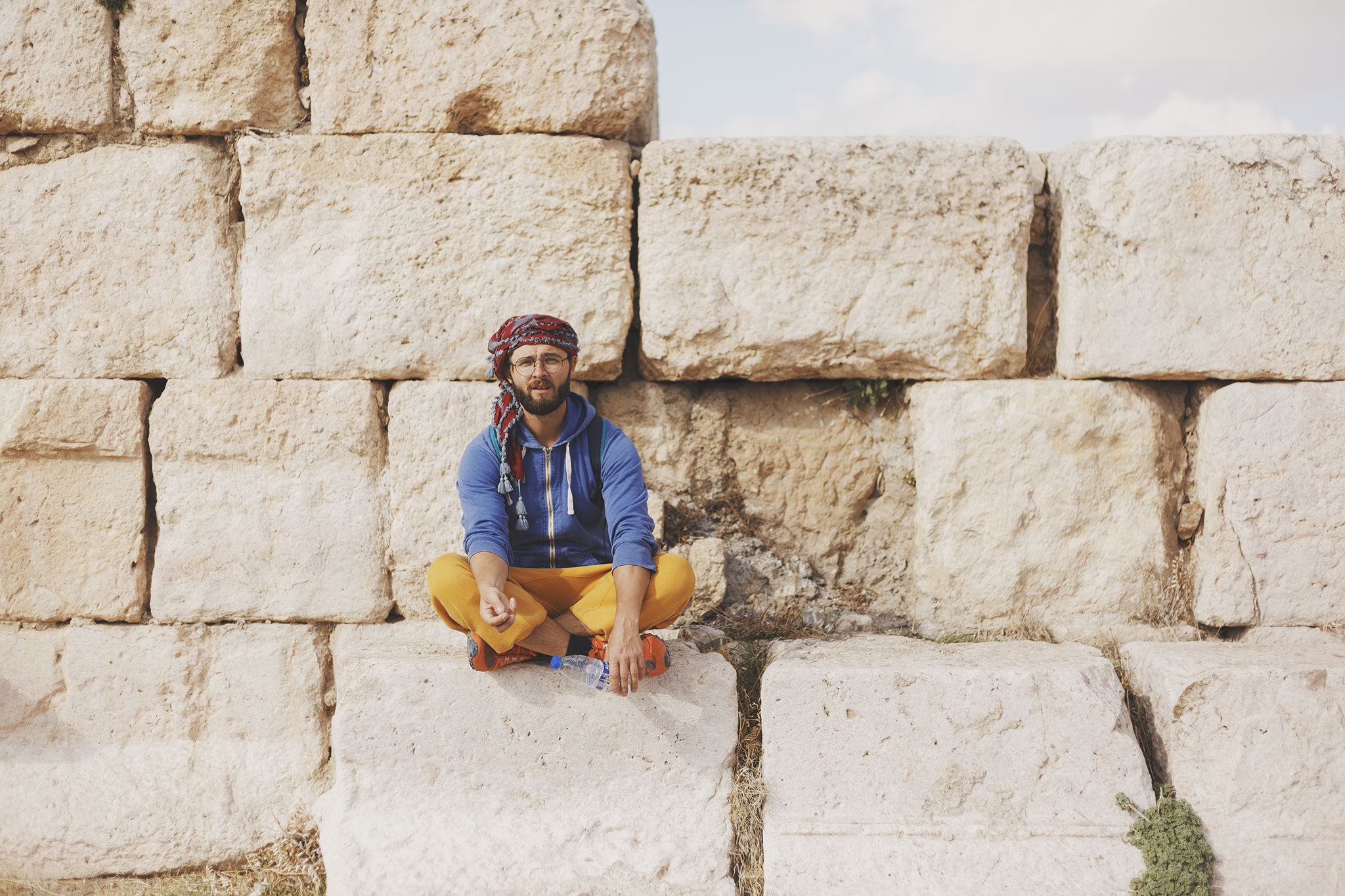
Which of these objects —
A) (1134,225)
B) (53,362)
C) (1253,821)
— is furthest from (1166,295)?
(53,362)

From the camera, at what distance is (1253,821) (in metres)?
2.93

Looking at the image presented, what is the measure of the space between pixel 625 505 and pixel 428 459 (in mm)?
981

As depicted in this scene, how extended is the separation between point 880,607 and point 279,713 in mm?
2373

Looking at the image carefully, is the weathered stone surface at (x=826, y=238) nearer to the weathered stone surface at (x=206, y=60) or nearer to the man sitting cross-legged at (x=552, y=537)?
the man sitting cross-legged at (x=552, y=537)

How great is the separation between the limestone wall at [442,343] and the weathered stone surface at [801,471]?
152mm

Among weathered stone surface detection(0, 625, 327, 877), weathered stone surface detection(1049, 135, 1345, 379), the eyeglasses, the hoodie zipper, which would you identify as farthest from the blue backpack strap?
weathered stone surface detection(1049, 135, 1345, 379)

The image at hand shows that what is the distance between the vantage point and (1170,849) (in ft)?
9.27

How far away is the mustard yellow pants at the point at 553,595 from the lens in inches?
108

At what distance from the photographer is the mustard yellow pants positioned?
8.99 feet

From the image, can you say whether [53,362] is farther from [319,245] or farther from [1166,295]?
[1166,295]

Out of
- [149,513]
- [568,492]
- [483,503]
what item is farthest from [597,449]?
[149,513]

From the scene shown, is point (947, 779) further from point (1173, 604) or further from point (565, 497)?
Answer: point (565, 497)

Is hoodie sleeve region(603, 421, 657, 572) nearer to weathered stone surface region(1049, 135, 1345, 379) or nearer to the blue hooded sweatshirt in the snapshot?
the blue hooded sweatshirt

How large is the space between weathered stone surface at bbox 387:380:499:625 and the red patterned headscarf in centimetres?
46
